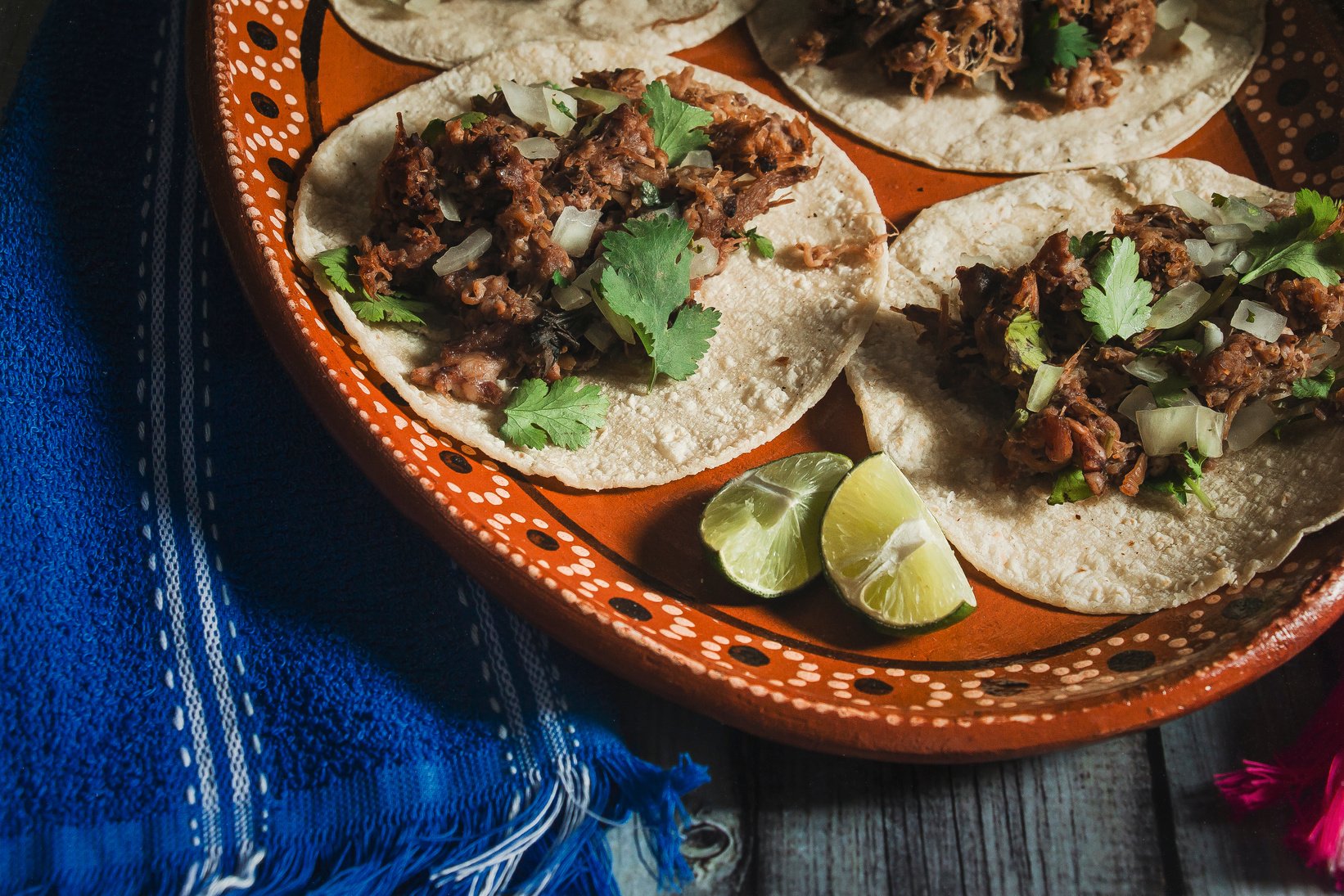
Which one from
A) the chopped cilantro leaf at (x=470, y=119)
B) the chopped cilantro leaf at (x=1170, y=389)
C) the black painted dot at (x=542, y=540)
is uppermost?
the chopped cilantro leaf at (x=470, y=119)

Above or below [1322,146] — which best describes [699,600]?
below

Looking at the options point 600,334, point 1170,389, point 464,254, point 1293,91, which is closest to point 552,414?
point 600,334

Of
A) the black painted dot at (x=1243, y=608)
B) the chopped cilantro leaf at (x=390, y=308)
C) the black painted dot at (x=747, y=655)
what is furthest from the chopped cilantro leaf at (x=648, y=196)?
the black painted dot at (x=1243, y=608)

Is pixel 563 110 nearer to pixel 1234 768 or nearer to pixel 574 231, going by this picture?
pixel 574 231

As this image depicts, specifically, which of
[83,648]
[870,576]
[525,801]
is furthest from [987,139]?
[83,648]

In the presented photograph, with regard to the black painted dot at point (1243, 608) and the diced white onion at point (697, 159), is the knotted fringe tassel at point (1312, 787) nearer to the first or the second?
the black painted dot at point (1243, 608)

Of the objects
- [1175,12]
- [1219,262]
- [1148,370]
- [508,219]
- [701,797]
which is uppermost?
[508,219]

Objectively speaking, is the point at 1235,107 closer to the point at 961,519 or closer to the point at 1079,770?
the point at 961,519
